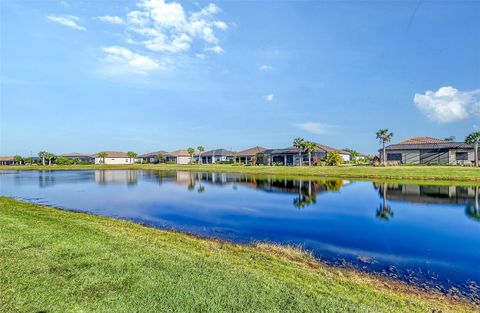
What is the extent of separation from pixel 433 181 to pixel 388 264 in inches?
1526

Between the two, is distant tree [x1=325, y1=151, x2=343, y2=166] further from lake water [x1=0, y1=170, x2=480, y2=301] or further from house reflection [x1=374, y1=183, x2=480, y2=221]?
lake water [x1=0, y1=170, x2=480, y2=301]

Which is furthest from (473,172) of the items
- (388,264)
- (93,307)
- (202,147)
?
(202,147)

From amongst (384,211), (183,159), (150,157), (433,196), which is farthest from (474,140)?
(150,157)

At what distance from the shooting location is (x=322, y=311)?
20.3 feet

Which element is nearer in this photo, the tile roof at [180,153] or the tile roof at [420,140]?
the tile roof at [420,140]

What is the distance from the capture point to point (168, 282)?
7168 millimetres

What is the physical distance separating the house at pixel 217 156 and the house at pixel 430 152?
178ft

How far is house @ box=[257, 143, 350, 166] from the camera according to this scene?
3342 inches

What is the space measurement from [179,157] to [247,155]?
36.3 metres

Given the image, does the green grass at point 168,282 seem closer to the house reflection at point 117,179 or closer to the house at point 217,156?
the house reflection at point 117,179

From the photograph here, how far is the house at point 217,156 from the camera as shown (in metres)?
114

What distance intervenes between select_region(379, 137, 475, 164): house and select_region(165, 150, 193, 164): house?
78.1 meters

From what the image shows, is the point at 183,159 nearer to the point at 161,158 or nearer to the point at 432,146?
the point at 161,158

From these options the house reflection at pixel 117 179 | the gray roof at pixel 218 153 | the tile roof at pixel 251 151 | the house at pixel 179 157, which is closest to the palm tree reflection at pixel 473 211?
the house reflection at pixel 117 179
